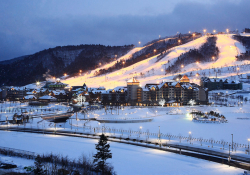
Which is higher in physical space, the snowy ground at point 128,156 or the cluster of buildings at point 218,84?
the cluster of buildings at point 218,84

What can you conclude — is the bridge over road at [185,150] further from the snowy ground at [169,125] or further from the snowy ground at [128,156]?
the snowy ground at [169,125]

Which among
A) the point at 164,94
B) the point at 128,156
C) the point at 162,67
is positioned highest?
the point at 162,67

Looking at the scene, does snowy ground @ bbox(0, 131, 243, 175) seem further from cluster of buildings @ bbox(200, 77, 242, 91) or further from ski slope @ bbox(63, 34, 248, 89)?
ski slope @ bbox(63, 34, 248, 89)

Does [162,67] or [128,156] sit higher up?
[162,67]

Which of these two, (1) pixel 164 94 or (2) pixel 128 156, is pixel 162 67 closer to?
(1) pixel 164 94

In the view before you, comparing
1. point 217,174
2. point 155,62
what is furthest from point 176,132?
point 155,62

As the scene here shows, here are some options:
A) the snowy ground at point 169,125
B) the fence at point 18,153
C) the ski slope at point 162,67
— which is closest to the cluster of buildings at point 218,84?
the ski slope at point 162,67

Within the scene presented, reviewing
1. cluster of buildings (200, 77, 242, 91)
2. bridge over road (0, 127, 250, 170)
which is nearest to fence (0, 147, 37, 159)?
bridge over road (0, 127, 250, 170)

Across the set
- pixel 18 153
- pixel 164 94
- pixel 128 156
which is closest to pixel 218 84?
pixel 164 94

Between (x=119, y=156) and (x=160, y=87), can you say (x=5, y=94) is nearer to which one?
(x=160, y=87)
